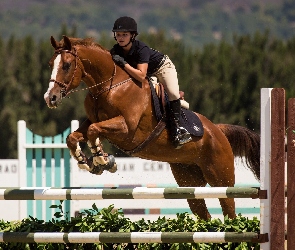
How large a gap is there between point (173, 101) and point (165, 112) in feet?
0.37

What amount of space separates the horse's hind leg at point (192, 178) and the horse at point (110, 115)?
13 centimetres

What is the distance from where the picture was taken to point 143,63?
5.71 m

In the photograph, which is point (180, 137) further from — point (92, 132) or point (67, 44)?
point (67, 44)

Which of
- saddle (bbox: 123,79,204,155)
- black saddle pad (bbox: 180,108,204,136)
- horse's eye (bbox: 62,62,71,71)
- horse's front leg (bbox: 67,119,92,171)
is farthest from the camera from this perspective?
black saddle pad (bbox: 180,108,204,136)

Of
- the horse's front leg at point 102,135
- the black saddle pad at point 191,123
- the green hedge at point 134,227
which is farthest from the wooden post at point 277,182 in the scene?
the black saddle pad at point 191,123

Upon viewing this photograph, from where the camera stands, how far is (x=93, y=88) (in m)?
5.69

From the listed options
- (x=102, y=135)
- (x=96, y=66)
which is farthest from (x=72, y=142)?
(x=96, y=66)

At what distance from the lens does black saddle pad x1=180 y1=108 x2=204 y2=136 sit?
19.9 ft

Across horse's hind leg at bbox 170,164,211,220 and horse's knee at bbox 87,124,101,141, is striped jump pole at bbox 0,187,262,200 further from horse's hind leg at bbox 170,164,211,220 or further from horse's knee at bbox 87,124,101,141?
horse's hind leg at bbox 170,164,211,220

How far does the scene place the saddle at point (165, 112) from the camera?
5.94 metres

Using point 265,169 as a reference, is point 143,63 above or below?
above

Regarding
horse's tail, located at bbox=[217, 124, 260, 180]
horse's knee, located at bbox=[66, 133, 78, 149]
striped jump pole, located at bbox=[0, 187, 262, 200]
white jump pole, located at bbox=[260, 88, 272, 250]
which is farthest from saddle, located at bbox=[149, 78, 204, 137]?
white jump pole, located at bbox=[260, 88, 272, 250]

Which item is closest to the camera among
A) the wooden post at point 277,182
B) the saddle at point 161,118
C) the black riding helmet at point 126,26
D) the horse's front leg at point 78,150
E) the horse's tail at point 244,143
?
the wooden post at point 277,182

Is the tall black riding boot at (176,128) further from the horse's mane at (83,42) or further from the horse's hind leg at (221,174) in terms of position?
the horse's mane at (83,42)
